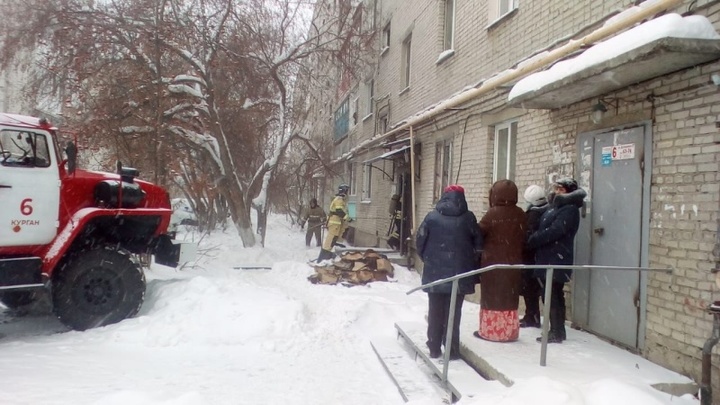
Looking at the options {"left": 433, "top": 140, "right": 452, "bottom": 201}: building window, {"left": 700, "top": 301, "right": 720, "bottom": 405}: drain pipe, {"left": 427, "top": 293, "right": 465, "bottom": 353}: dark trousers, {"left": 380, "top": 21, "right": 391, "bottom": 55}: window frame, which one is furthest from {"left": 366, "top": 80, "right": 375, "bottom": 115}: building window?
{"left": 700, "top": 301, "right": 720, "bottom": 405}: drain pipe

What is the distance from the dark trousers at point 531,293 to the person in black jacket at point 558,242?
0.49 metres

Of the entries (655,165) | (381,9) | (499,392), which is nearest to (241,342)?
(499,392)

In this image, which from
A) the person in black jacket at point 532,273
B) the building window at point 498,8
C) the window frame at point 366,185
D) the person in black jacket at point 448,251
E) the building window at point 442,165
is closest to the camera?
the person in black jacket at point 448,251

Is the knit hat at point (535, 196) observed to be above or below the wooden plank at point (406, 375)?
above

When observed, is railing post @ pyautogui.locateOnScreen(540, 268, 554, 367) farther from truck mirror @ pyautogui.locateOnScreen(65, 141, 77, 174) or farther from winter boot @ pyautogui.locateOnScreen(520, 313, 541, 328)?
truck mirror @ pyautogui.locateOnScreen(65, 141, 77, 174)

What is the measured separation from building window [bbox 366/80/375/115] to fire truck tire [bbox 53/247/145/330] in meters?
11.0

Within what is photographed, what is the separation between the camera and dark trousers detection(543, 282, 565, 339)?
15.8ft

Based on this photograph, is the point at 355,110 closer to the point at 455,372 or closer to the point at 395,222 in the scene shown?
the point at 395,222

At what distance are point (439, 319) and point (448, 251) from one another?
66 cm

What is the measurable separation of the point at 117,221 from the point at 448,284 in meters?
4.22

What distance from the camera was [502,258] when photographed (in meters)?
4.81

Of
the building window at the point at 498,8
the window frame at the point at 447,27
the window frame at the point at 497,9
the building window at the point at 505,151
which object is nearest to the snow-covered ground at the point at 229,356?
the building window at the point at 505,151

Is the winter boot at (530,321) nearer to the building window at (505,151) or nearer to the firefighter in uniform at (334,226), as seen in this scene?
the building window at (505,151)

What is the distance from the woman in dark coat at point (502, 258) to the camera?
15.7ft
